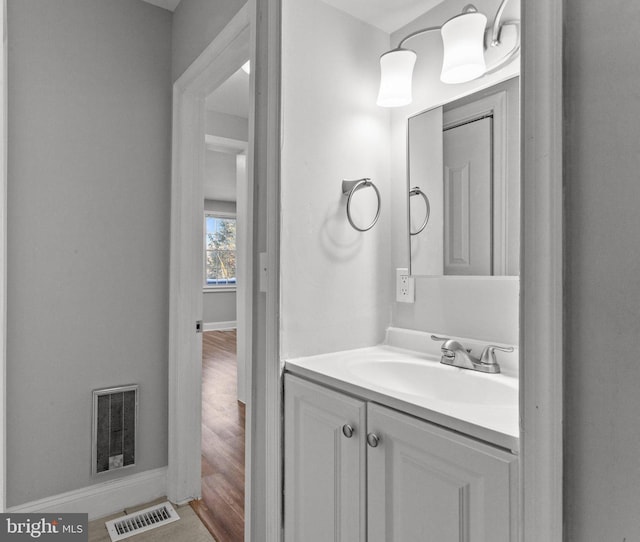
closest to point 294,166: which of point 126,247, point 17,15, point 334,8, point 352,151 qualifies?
point 352,151

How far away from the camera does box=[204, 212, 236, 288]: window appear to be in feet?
25.0

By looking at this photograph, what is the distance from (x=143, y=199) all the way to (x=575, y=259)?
196cm

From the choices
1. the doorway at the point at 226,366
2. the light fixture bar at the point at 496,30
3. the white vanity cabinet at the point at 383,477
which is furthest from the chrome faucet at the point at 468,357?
the light fixture bar at the point at 496,30

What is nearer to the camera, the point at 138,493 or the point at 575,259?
the point at 575,259

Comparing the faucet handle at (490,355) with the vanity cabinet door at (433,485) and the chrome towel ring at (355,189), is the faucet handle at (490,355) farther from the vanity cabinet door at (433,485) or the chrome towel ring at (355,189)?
the chrome towel ring at (355,189)

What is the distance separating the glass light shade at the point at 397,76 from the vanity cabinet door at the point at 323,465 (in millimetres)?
1006

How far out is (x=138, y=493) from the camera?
6.62 ft

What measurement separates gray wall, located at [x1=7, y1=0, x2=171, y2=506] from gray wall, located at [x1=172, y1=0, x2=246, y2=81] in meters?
0.11

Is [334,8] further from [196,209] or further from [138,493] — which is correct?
[138,493]

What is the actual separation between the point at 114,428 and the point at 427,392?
1.57m

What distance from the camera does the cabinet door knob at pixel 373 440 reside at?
0.91m

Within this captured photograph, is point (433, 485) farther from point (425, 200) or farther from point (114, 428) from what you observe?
point (114, 428)

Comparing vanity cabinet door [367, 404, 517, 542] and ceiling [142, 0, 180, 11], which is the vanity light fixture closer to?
vanity cabinet door [367, 404, 517, 542]

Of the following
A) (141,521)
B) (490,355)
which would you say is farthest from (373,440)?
(141,521)
